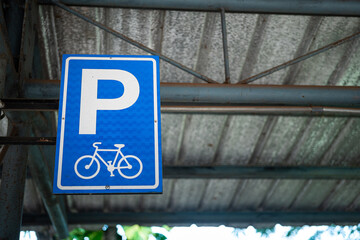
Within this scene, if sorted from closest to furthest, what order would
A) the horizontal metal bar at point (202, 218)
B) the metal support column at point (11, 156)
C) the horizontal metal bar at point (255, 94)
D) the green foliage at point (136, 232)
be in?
the metal support column at point (11, 156), the horizontal metal bar at point (255, 94), the green foliage at point (136, 232), the horizontal metal bar at point (202, 218)

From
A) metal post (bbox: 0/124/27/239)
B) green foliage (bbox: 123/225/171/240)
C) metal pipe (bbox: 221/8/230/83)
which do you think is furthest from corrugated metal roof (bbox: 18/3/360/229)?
metal post (bbox: 0/124/27/239)

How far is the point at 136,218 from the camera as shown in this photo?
23.2 ft

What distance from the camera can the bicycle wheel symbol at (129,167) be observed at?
2.24 m

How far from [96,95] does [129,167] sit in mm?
588

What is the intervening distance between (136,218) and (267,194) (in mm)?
2555

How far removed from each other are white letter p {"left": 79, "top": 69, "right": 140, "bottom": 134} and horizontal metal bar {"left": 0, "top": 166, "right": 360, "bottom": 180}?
3.87 metres

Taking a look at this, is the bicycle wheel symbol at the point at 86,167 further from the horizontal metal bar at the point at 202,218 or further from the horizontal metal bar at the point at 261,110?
the horizontal metal bar at the point at 202,218

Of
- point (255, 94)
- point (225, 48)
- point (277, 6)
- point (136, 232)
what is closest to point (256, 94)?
point (255, 94)

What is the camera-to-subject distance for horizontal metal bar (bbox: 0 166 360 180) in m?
6.35

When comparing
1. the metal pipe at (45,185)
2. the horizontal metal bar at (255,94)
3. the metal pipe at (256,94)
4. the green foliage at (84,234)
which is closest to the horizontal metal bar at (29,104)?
the horizontal metal bar at (255,94)

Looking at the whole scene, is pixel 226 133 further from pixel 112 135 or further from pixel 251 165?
pixel 112 135

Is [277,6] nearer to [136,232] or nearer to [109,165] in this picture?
[109,165]

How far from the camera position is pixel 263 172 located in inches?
251

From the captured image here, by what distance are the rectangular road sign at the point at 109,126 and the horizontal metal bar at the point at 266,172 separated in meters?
3.86
